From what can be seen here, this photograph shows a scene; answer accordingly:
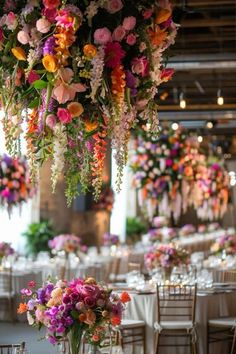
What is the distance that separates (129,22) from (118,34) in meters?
0.07

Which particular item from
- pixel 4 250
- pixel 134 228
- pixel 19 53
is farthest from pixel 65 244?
pixel 19 53

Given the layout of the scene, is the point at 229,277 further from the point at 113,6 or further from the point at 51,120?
the point at 113,6

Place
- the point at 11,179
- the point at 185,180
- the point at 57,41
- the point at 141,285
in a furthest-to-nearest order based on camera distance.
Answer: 1. the point at 185,180
2. the point at 11,179
3. the point at 141,285
4. the point at 57,41

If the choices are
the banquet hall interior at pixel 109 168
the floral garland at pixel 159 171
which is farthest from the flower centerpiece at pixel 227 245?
the floral garland at pixel 159 171

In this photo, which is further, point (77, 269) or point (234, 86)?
point (234, 86)

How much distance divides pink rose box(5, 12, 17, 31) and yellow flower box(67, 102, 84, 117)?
0.46m

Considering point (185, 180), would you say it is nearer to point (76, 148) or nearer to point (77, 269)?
point (77, 269)

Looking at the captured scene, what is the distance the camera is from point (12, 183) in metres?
13.7

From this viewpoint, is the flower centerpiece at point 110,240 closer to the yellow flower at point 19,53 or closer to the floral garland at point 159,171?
the floral garland at point 159,171

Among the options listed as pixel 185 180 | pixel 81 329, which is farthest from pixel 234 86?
pixel 81 329

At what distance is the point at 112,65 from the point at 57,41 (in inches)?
11.8

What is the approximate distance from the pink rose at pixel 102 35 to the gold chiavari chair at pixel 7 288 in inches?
356

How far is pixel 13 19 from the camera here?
428cm

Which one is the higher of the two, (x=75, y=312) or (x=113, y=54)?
(x=113, y=54)
